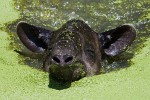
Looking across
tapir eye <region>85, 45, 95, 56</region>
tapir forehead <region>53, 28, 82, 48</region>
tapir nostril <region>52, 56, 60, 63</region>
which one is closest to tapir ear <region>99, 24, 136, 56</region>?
tapir eye <region>85, 45, 95, 56</region>

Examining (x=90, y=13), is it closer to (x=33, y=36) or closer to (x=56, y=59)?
(x=33, y=36)

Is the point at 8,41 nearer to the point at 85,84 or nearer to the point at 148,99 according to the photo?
the point at 85,84

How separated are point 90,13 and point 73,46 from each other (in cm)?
334

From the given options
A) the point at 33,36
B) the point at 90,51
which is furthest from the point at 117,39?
the point at 33,36

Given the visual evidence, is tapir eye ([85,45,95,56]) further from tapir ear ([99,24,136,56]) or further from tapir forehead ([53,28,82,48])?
tapir ear ([99,24,136,56])

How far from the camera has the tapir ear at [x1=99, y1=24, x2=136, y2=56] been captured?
7.00 metres

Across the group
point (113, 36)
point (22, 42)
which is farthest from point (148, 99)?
point (22, 42)

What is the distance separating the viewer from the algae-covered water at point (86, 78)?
5.37 metres

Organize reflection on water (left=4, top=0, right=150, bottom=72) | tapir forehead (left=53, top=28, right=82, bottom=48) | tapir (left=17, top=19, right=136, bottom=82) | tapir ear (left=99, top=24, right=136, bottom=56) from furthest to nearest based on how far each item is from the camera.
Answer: reflection on water (left=4, top=0, right=150, bottom=72) → tapir ear (left=99, top=24, right=136, bottom=56) → tapir forehead (left=53, top=28, right=82, bottom=48) → tapir (left=17, top=19, right=136, bottom=82)

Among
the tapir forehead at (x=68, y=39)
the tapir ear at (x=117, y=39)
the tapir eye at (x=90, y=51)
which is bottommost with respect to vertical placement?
the tapir ear at (x=117, y=39)

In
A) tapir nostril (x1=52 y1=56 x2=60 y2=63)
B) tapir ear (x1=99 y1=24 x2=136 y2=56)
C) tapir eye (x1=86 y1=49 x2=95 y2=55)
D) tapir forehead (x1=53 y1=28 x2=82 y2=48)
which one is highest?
tapir nostril (x1=52 y1=56 x2=60 y2=63)

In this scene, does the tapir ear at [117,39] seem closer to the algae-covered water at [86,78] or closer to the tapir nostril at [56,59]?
the algae-covered water at [86,78]

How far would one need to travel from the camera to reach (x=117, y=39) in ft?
23.3

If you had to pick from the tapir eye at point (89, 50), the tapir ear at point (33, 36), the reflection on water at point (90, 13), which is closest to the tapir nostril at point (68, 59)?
the tapir eye at point (89, 50)
